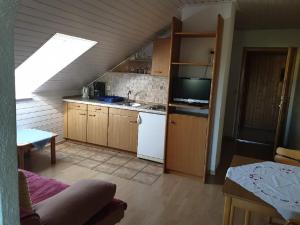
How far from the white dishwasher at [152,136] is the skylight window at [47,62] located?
1379mm

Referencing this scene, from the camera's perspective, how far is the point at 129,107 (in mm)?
4051

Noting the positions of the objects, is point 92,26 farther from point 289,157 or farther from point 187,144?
point 289,157

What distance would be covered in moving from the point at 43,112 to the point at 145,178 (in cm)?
217

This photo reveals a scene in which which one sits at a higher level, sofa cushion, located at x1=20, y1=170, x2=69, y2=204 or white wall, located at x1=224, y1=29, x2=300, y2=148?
white wall, located at x1=224, y1=29, x2=300, y2=148

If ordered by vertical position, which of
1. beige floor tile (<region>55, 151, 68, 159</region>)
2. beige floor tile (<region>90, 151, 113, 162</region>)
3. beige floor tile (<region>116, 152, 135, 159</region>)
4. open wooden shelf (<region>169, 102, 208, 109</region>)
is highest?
open wooden shelf (<region>169, 102, 208, 109</region>)

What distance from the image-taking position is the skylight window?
12.0 feet

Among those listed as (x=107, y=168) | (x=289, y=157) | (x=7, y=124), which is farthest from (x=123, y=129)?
(x=7, y=124)

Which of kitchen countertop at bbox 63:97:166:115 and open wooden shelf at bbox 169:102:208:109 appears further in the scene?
kitchen countertop at bbox 63:97:166:115

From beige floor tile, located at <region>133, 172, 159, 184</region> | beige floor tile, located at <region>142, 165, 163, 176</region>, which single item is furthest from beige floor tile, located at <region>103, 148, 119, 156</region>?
beige floor tile, located at <region>133, 172, 159, 184</region>

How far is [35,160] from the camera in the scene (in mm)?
3801

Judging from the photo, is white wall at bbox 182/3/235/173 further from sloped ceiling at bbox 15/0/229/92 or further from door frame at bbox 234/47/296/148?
door frame at bbox 234/47/296/148

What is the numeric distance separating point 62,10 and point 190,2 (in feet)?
5.53

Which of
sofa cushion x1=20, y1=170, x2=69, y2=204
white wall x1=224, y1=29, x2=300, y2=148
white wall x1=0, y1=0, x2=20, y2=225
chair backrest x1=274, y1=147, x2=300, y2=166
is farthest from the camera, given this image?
white wall x1=224, y1=29, x2=300, y2=148

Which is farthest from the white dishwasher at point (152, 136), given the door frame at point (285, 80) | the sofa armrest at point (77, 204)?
the door frame at point (285, 80)
